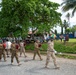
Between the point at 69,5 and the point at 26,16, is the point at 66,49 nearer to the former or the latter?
the point at 69,5

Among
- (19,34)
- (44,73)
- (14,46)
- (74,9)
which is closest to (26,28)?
(19,34)

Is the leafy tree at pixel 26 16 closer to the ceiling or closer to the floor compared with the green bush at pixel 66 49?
closer to the ceiling

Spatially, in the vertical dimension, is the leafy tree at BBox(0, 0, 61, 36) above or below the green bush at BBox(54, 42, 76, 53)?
above

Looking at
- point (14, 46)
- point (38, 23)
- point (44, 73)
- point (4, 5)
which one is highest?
point (4, 5)

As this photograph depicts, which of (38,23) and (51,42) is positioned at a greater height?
(38,23)

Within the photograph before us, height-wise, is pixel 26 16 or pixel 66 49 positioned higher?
pixel 26 16

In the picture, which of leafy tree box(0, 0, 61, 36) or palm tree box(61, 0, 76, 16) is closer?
palm tree box(61, 0, 76, 16)

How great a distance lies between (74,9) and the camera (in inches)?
1324

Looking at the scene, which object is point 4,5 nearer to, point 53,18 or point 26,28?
point 26,28

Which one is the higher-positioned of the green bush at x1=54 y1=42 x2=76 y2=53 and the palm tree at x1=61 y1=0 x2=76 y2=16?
the palm tree at x1=61 y1=0 x2=76 y2=16

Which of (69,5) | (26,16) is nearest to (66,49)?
(69,5)

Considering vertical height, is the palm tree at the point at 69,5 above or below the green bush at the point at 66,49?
above

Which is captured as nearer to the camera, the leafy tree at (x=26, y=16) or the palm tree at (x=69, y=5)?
the palm tree at (x=69, y=5)

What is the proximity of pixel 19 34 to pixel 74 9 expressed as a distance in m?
9.66
